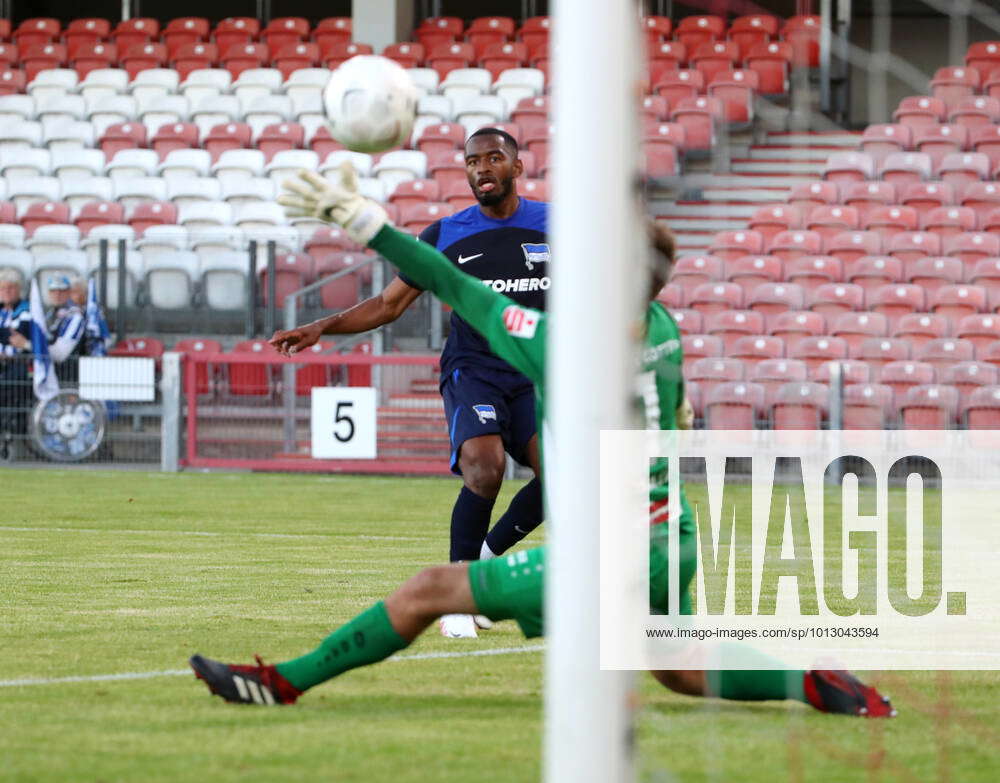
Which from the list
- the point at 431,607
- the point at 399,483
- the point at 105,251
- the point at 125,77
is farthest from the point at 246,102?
the point at 431,607

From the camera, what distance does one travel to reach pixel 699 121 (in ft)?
70.3

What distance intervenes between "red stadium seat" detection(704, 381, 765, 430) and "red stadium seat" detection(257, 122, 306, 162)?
8.46 m

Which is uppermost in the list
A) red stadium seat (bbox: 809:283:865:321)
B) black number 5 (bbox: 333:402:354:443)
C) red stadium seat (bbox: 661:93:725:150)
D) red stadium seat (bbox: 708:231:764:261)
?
red stadium seat (bbox: 661:93:725:150)

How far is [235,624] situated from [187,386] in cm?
1148

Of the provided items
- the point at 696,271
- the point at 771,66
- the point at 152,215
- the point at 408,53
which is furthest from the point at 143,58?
the point at 696,271

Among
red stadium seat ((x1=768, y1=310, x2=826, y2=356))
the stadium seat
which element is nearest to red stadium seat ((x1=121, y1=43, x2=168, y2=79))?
the stadium seat

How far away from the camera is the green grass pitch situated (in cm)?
425

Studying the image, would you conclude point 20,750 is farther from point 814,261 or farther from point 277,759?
point 814,261

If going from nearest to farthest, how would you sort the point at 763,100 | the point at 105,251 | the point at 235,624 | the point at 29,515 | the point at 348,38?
the point at 235,624 → the point at 29,515 → the point at 105,251 → the point at 763,100 → the point at 348,38

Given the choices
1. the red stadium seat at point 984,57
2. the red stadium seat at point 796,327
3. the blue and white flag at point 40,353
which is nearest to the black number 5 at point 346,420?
the blue and white flag at point 40,353

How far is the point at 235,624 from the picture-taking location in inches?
275

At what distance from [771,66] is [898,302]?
608cm

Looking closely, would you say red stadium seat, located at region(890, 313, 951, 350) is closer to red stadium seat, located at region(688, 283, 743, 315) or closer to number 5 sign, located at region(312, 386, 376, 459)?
red stadium seat, located at region(688, 283, 743, 315)

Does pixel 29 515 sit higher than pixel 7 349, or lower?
lower
